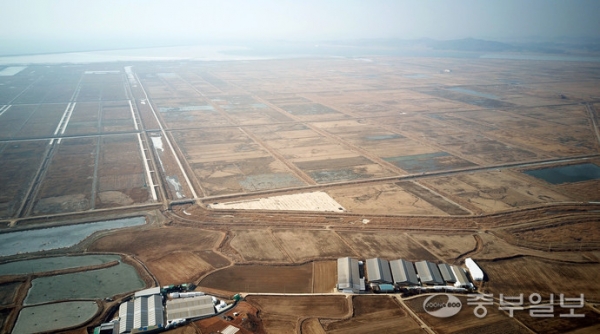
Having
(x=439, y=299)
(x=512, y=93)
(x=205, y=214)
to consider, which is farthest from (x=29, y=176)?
(x=512, y=93)

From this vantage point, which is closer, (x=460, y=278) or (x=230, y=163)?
(x=460, y=278)

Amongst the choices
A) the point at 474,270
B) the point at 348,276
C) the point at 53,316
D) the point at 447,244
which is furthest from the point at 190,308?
the point at 447,244

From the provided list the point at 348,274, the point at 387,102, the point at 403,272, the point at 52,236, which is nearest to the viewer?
the point at 348,274

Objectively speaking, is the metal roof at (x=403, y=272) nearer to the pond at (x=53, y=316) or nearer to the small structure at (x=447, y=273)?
the small structure at (x=447, y=273)

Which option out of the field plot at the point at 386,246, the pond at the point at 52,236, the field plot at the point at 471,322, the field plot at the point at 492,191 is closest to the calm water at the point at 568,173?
the field plot at the point at 492,191

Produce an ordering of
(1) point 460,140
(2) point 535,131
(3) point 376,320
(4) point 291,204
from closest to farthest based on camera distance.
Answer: (3) point 376,320 → (4) point 291,204 → (1) point 460,140 → (2) point 535,131

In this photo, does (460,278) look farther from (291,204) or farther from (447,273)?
(291,204)

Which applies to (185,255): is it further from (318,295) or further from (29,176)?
(29,176)

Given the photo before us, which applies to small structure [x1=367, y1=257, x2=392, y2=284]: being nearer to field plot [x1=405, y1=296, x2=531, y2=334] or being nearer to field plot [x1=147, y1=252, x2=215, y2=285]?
field plot [x1=405, y1=296, x2=531, y2=334]
